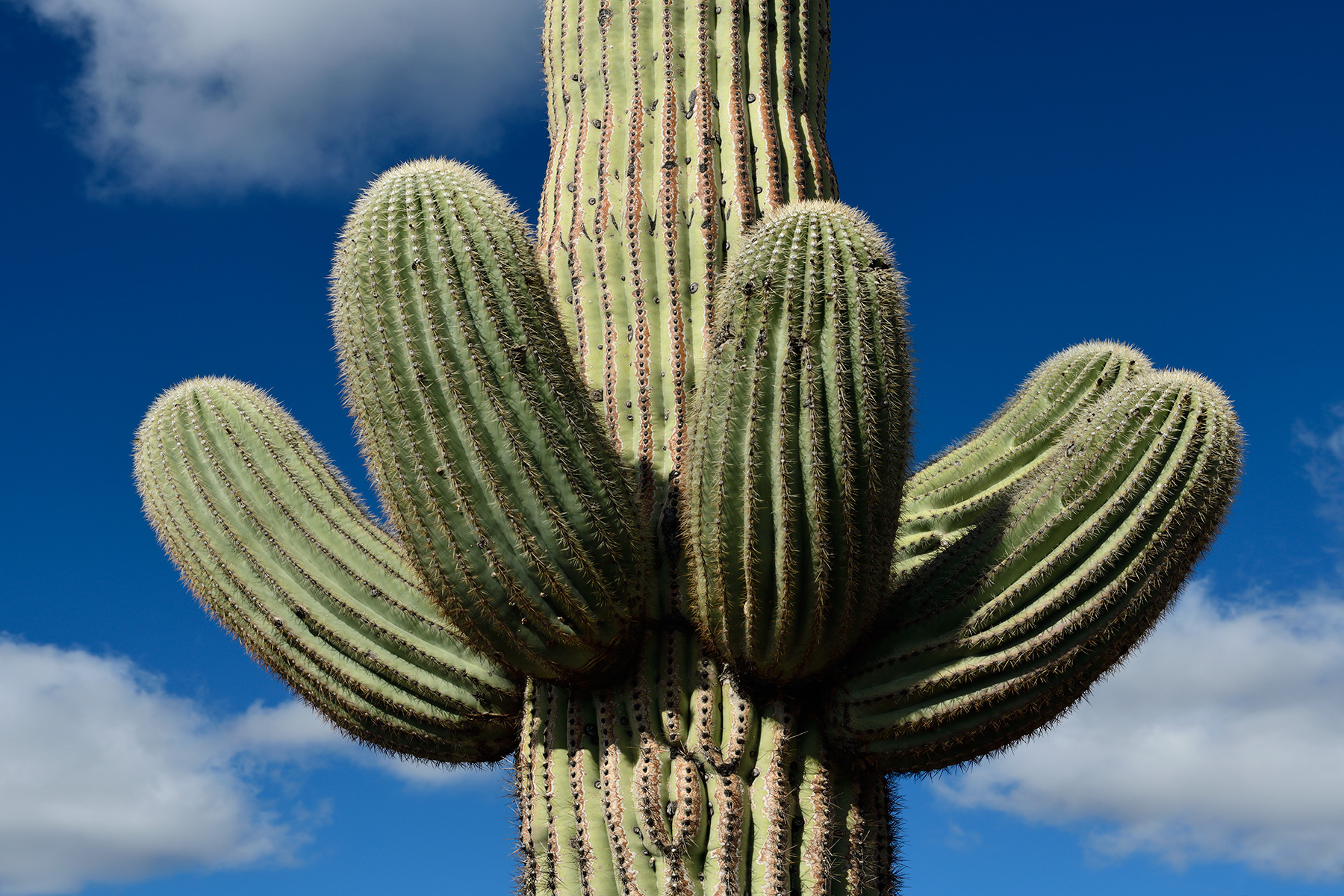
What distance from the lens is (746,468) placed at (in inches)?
134

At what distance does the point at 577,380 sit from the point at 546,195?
4.47 ft

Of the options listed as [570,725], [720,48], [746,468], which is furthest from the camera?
[720,48]

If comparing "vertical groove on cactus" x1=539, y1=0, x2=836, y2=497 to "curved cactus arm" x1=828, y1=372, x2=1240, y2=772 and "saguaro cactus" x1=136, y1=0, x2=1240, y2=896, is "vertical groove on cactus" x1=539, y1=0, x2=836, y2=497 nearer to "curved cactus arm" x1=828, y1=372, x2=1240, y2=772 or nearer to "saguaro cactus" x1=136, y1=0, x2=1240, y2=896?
"saguaro cactus" x1=136, y1=0, x2=1240, y2=896

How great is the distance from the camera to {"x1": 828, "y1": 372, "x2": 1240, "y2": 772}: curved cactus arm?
3.71 meters

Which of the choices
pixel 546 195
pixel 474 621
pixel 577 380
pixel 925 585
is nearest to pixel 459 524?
pixel 474 621

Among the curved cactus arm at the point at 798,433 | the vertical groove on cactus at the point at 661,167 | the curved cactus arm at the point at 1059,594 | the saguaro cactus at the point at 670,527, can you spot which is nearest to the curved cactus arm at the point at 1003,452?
the saguaro cactus at the point at 670,527

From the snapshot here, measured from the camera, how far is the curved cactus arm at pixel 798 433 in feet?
11.1

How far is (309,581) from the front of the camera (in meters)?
4.04

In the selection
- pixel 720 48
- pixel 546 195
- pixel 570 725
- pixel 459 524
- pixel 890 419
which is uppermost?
pixel 720 48

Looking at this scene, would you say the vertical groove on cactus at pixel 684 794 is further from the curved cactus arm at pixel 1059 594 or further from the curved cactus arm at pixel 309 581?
the curved cactus arm at pixel 309 581

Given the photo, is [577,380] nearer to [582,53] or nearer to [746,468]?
[746,468]

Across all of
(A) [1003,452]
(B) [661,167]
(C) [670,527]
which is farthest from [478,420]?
(A) [1003,452]

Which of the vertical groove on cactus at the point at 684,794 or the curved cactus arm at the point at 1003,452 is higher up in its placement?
the curved cactus arm at the point at 1003,452

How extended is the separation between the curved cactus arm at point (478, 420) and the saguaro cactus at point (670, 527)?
0.03 feet
